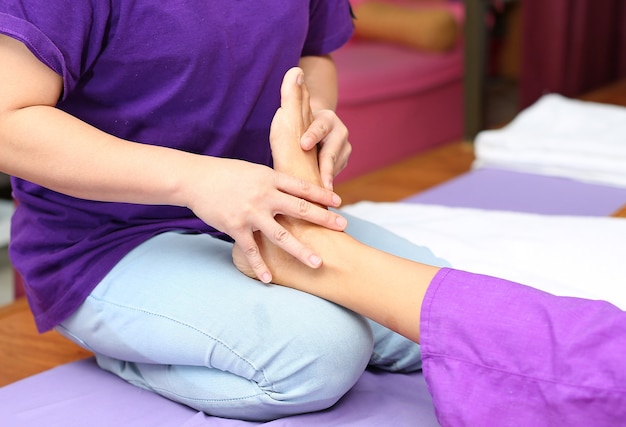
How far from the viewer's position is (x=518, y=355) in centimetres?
94

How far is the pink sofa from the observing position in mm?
2799

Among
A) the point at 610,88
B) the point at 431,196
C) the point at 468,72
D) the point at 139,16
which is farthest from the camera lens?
the point at 610,88

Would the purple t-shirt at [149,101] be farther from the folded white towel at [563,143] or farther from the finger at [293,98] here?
the folded white towel at [563,143]

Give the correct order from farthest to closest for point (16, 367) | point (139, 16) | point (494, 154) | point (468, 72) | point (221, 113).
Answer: point (468, 72) → point (494, 154) → point (16, 367) → point (221, 113) → point (139, 16)

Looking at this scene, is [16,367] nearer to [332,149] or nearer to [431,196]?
[332,149]

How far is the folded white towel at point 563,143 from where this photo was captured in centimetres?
196

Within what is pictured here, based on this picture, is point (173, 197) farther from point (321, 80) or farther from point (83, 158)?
point (321, 80)

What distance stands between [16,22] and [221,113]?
0.98ft

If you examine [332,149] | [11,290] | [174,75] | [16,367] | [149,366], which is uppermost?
[174,75]

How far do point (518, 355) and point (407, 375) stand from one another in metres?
0.33

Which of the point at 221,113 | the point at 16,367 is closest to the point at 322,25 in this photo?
the point at 221,113

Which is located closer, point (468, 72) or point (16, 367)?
point (16, 367)

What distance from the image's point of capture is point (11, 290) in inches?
77.0

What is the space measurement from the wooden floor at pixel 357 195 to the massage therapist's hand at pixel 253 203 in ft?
1.67
